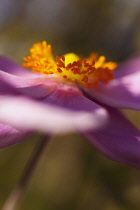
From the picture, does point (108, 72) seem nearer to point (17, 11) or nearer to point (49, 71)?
point (49, 71)

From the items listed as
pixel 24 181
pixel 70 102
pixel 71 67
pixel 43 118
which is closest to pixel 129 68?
pixel 71 67

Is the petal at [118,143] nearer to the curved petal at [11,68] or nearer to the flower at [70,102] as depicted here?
the flower at [70,102]

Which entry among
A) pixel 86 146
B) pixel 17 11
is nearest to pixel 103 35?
pixel 17 11

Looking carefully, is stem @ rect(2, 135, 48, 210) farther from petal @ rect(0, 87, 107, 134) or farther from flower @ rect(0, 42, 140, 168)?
petal @ rect(0, 87, 107, 134)

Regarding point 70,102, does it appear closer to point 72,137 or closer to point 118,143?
point 118,143

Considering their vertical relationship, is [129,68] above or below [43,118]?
above

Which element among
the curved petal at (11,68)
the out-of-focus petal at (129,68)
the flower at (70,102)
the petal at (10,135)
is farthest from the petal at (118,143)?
the out-of-focus petal at (129,68)

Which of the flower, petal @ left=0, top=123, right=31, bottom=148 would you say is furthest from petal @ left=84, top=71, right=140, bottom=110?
petal @ left=0, top=123, right=31, bottom=148
